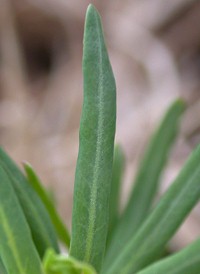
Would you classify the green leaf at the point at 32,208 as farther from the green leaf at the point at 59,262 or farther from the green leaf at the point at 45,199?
the green leaf at the point at 59,262

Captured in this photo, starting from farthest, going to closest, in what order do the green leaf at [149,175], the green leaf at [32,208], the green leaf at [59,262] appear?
1. the green leaf at [149,175]
2. the green leaf at [32,208]
3. the green leaf at [59,262]

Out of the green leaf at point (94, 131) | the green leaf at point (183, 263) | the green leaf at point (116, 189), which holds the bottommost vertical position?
the green leaf at point (116, 189)

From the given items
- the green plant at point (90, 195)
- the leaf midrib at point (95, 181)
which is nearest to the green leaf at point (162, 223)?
the green plant at point (90, 195)

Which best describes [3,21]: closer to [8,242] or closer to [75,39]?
[75,39]

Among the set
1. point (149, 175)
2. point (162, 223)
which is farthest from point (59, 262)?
point (149, 175)

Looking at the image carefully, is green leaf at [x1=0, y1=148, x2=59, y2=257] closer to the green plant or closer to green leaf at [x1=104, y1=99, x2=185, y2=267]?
the green plant

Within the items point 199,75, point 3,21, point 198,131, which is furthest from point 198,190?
point 3,21

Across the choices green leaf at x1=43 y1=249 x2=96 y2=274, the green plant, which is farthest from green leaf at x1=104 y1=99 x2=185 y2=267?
green leaf at x1=43 y1=249 x2=96 y2=274

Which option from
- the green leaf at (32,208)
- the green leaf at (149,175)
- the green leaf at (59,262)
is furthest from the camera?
the green leaf at (149,175)
